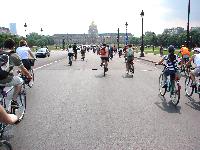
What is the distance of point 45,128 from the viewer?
7.85 meters

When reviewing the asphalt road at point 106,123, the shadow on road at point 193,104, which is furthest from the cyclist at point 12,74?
the shadow on road at point 193,104

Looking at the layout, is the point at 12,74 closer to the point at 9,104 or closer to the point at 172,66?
the point at 9,104

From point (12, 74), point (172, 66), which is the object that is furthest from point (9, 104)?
point (172, 66)

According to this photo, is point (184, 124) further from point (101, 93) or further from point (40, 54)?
point (40, 54)

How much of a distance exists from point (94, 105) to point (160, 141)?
4.26 m

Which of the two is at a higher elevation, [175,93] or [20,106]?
[20,106]

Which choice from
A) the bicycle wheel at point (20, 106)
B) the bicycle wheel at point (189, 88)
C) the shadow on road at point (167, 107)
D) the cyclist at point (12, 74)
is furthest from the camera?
the bicycle wheel at point (189, 88)

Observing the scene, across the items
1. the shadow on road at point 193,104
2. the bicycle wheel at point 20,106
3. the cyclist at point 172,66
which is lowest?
the shadow on road at point 193,104

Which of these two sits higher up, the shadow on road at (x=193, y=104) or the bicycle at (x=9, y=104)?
the bicycle at (x=9, y=104)

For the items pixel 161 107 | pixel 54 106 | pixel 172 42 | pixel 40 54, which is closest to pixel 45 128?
pixel 54 106

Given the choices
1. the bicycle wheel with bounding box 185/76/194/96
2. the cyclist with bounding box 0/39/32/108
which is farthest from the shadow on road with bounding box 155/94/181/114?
the cyclist with bounding box 0/39/32/108

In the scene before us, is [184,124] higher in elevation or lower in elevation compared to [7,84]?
lower

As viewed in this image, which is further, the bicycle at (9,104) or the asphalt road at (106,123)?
the bicycle at (9,104)

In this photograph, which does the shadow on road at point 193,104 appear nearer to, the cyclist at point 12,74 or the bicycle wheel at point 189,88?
the bicycle wheel at point 189,88
